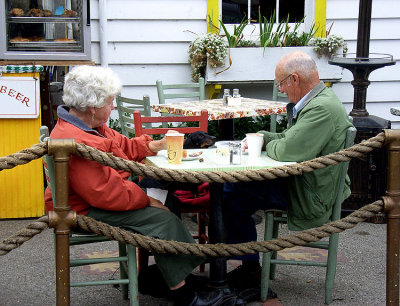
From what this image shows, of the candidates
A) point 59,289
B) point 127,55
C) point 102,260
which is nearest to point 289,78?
point 102,260

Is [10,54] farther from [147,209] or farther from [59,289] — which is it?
[59,289]

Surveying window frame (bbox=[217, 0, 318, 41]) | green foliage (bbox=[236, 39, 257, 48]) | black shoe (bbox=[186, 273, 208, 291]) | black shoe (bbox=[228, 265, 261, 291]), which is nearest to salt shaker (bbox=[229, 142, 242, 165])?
black shoe (bbox=[186, 273, 208, 291])

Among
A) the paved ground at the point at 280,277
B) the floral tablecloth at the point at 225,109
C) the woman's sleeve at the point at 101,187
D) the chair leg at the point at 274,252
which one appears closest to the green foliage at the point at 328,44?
the floral tablecloth at the point at 225,109

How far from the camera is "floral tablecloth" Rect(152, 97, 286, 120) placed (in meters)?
5.59

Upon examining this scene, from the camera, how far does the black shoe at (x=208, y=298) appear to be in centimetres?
390

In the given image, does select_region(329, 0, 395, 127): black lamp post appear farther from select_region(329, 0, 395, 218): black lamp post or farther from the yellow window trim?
the yellow window trim

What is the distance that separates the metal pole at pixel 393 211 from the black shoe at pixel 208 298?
0.99 meters

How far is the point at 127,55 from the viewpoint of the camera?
277 inches

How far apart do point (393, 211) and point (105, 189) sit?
153cm

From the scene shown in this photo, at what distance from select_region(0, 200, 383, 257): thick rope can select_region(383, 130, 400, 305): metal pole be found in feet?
0.21

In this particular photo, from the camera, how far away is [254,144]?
13.3ft

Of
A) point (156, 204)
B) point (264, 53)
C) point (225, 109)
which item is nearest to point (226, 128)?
point (225, 109)

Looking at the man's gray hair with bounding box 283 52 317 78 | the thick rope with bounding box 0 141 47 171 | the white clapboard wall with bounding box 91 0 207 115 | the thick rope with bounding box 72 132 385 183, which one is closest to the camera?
the thick rope with bounding box 0 141 47 171

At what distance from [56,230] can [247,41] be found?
4158 millimetres
